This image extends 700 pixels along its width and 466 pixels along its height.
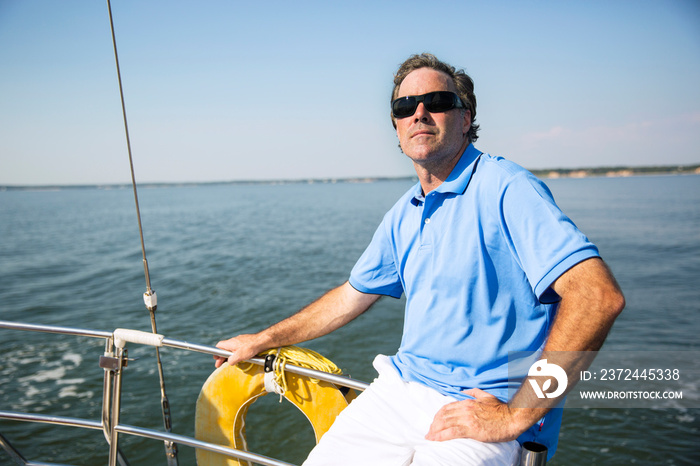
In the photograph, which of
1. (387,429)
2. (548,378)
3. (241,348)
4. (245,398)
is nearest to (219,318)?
(245,398)

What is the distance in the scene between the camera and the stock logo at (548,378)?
1.36 meters

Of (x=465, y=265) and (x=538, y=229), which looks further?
(x=465, y=265)

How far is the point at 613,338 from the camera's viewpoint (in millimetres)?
9039

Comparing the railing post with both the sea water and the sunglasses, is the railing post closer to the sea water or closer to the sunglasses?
the sunglasses

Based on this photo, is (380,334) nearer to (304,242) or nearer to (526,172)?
(526,172)

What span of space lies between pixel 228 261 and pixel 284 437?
12.0 metres

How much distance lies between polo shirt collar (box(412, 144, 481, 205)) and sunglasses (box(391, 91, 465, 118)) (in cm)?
22

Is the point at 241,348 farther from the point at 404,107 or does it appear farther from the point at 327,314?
the point at 404,107

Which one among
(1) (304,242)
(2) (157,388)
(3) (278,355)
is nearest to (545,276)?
(3) (278,355)

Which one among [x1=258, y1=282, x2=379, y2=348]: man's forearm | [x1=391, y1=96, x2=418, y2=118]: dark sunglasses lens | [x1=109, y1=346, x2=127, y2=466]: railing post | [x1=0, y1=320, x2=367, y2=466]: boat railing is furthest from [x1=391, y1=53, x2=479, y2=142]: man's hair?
[x1=109, y1=346, x2=127, y2=466]: railing post

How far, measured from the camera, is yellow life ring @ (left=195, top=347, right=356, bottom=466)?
7.10 ft

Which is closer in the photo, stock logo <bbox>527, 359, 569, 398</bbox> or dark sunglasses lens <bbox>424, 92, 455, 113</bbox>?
stock logo <bbox>527, 359, 569, 398</bbox>

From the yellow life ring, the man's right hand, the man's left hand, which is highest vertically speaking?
the man's right hand

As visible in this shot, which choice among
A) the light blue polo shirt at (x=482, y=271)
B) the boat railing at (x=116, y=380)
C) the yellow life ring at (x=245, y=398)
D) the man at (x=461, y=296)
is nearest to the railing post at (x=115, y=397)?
the boat railing at (x=116, y=380)
